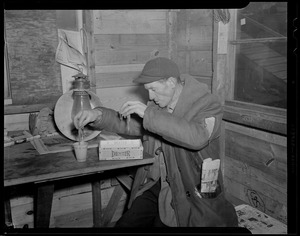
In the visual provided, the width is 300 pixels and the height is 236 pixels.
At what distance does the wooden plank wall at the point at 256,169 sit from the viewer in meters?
2.28

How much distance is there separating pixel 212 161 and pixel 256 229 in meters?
0.51

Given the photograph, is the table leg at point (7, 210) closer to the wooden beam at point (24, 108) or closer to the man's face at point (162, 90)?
the wooden beam at point (24, 108)

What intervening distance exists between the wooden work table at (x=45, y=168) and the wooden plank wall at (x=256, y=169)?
926 mm

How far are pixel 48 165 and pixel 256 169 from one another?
1.52 metres

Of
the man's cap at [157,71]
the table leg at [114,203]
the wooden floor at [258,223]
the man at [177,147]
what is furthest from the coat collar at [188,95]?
the table leg at [114,203]

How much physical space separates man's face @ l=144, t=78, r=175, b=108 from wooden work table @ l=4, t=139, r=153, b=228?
1.10ft

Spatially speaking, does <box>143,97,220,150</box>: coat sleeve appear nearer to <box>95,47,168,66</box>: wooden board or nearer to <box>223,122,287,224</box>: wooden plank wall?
<box>223,122,287,224</box>: wooden plank wall

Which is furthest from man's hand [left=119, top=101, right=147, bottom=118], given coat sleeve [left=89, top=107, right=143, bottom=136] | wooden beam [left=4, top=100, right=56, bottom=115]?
wooden beam [left=4, top=100, right=56, bottom=115]

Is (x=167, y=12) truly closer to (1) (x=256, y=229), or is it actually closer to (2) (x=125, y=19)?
(2) (x=125, y=19)

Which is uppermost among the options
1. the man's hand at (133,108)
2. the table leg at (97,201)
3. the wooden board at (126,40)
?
the wooden board at (126,40)

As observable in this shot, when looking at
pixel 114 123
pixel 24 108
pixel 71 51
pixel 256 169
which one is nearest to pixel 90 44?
pixel 71 51

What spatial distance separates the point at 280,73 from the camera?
2248 millimetres

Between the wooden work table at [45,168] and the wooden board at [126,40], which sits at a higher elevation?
the wooden board at [126,40]
